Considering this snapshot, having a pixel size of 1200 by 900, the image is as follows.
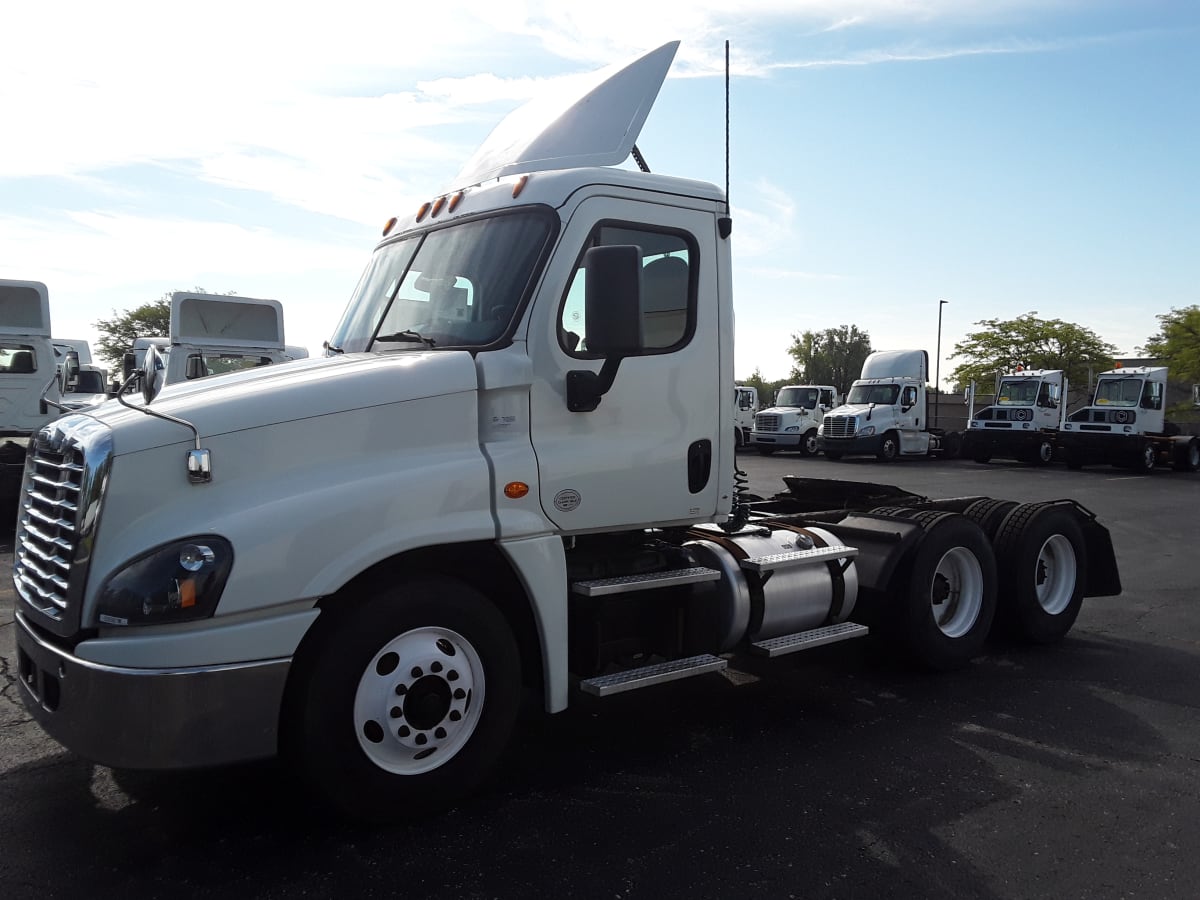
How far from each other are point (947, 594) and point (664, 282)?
319 cm

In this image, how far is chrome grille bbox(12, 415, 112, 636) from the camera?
3.38m

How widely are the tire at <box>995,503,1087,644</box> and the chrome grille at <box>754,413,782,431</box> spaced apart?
25533 millimetres

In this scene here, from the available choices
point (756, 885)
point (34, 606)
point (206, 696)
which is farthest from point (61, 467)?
point (756, 885)

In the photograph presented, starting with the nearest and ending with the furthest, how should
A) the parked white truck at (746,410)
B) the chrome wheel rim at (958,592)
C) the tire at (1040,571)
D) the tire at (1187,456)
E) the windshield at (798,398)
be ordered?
the chrome wheel rim at (958,592)
the tire at (1040,571)
the tire at (1187,456)
the windshield at (798,398)
the parked white truck at (746,410)

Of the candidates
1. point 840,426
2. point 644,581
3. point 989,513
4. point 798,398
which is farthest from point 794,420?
point 644,581

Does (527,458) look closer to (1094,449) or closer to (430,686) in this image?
(430,686)

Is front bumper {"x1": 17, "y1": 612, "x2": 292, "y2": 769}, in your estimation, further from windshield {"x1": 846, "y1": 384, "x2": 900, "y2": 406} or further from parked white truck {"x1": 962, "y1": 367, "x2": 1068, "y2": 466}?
parked white truck {"x1": 962, "y1": 367, "x2": 1068, "y2": 466}

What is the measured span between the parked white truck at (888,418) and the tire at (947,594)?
76.3 ft

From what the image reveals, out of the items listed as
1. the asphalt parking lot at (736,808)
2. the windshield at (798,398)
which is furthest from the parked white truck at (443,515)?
the windshield at (798,398)

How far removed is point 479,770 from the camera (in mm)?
4004

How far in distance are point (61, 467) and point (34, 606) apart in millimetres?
553

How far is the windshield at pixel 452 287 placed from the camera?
14.0 feet

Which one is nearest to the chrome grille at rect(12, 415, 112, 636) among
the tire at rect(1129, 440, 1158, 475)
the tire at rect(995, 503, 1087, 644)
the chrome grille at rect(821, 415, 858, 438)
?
the tire at rect(995, 503, 1087, 644)

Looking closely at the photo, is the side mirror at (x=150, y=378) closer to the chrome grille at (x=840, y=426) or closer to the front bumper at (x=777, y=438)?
the chrome grille at (x=840, y=426)
